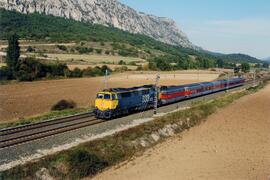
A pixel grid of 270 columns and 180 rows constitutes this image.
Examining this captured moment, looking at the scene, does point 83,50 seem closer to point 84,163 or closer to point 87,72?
point 87,72

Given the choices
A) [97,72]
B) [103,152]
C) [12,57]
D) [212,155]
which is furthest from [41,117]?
[97,72]

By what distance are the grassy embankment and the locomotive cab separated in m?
4.47

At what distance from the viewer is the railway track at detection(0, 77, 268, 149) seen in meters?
30.4

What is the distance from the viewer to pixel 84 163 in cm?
2598

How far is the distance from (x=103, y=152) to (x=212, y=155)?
992cm

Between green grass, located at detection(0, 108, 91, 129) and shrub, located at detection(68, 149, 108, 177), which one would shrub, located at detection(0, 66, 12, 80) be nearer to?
green grass, located at detection(0, 108, 91, 129)

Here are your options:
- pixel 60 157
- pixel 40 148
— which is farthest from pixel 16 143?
pixel 60 157

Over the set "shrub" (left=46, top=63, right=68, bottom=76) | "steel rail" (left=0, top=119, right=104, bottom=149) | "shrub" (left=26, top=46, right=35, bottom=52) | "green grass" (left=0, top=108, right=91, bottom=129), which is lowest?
"green grass" (left=0, top=108, right=91, bottom=129)

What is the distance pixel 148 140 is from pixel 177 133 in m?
6.17

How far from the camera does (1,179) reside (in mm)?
22391

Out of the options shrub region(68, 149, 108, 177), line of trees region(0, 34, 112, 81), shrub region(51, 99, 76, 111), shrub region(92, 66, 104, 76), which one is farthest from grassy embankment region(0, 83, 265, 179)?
shrub region(92, 66, 104, 76)

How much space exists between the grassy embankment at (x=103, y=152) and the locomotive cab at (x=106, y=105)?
4.47 metres

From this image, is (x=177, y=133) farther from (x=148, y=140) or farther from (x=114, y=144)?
(x=114, y=144)

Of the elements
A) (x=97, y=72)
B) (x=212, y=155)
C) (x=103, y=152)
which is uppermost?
(x=97, y=72)
